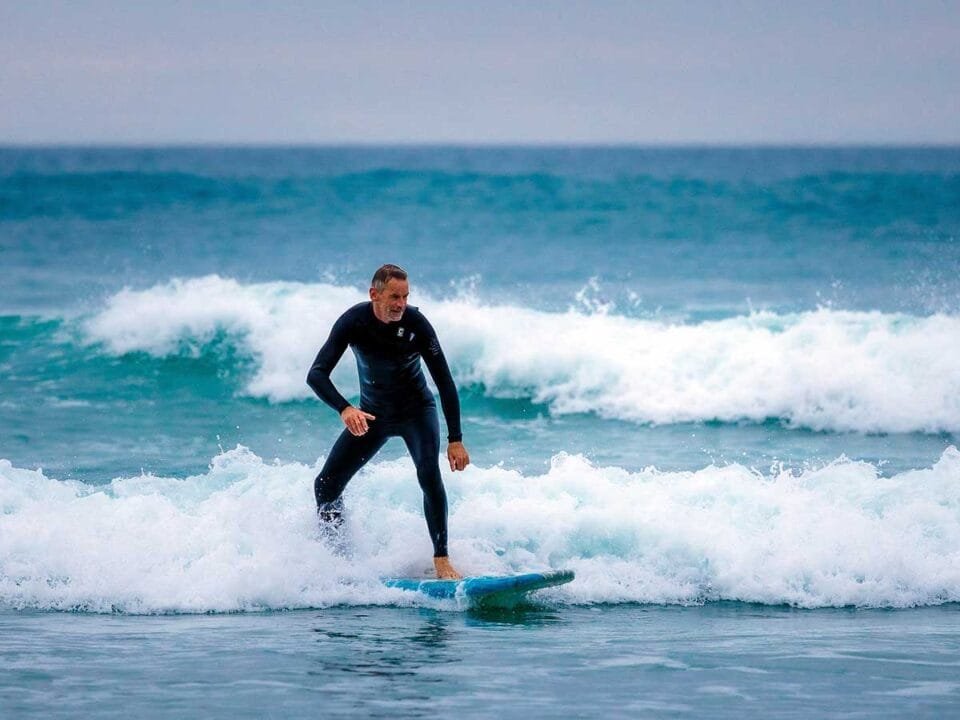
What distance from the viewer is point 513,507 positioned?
9.46 m

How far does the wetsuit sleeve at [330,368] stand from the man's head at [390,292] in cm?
23

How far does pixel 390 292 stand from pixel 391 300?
2.2 inches

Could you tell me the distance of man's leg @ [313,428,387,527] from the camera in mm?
8383

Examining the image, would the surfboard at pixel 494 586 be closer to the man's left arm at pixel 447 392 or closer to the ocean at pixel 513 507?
the ocean at pixel 513 507

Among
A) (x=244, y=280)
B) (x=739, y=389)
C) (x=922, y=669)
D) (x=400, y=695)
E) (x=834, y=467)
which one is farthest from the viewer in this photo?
(x=244, y=280)

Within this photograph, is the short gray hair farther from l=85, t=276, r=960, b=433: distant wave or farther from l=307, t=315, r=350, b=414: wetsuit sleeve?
l=85, t=276, r=960, b=433: distant wave

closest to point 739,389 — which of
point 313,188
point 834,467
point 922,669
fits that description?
point 834,467

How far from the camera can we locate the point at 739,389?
627 inches

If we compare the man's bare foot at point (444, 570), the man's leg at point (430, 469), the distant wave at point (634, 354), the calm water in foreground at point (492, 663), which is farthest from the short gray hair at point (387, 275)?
the distant wave at point (634, 354)

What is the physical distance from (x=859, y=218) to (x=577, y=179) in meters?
26.0

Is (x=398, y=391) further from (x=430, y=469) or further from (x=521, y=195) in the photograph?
(x=521, y=195)

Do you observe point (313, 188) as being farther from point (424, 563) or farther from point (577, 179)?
point (424, 563)

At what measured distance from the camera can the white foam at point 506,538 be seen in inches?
332

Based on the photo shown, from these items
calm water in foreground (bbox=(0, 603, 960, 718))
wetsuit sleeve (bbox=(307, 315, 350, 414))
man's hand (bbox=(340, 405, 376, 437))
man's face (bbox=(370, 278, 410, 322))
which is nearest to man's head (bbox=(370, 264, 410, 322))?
man's face (bbox=(370, 278, 410, 322))
